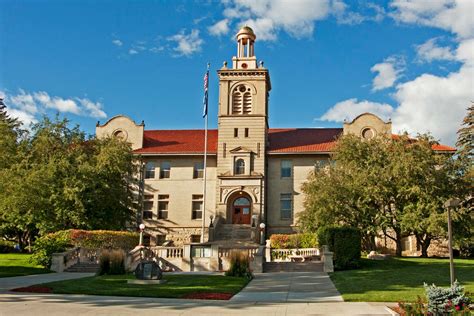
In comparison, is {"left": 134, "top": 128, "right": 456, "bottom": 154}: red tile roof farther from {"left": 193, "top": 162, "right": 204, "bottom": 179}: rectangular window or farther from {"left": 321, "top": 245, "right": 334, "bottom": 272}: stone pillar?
{"left": 321, "top": 245, "right": 334, "bottom": 272}: stone pillar

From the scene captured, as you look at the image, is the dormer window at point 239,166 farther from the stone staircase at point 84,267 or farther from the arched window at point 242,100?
the stone staircase at point 84,267

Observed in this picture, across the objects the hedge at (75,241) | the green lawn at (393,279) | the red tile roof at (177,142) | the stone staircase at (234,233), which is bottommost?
the green lawn at (393,279)

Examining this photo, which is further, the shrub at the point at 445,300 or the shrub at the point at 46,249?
the shrub at the point at 46,249

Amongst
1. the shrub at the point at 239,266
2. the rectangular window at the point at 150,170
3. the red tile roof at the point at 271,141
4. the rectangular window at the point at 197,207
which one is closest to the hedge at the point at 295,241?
the rectangular window at the point at 197,207

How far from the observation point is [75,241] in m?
28.9

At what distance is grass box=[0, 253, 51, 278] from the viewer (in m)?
22.3

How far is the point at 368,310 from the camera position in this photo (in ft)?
40.8

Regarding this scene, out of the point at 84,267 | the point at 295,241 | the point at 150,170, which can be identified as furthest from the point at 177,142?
the point at 84,267

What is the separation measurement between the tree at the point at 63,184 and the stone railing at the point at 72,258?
447cm

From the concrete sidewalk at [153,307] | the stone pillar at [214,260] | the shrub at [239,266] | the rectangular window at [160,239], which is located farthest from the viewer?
the rectangular window at [160,239]

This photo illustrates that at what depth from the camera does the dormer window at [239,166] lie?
41344 millimetres

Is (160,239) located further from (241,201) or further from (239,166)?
(239,166)

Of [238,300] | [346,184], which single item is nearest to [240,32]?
[346,184]

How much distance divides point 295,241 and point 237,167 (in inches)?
419
